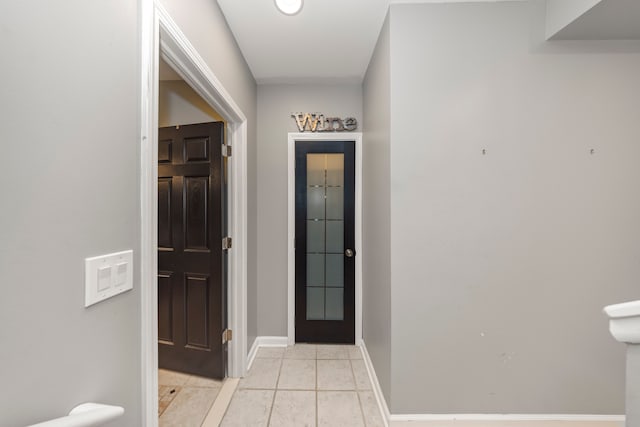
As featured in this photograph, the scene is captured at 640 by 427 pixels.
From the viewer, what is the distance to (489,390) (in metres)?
1.72

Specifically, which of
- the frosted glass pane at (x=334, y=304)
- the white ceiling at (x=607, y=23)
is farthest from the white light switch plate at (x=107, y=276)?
the white ceiling at (x=607, y=23)

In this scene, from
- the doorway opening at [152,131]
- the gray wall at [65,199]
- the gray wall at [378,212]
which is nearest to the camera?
the gray wall at [65,199]

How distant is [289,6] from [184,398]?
9.09ft

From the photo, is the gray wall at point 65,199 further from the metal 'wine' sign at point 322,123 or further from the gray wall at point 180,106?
the metal 'wine' sign at point 322,123

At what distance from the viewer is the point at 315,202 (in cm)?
285

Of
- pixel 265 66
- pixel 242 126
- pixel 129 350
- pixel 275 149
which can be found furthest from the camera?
pixel 275 149

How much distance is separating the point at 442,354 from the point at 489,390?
361 mm

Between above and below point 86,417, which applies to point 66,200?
above

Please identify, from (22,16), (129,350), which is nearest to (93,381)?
(129,350)

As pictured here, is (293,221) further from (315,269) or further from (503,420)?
(503,420)

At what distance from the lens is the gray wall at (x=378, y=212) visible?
1.82 m

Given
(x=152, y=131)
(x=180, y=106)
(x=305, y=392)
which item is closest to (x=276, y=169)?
(x=180, y=106)

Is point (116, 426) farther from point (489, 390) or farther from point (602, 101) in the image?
point (602, 101)

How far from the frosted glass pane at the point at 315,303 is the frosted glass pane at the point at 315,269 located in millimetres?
84
